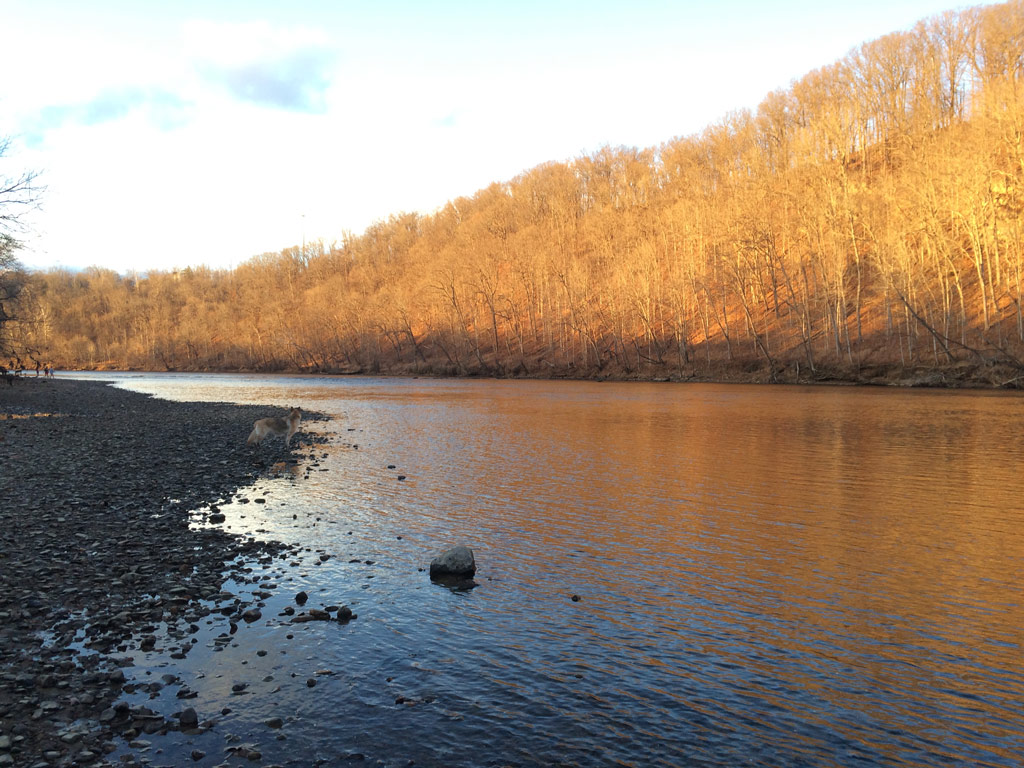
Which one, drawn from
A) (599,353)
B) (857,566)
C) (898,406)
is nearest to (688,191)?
(599,353)

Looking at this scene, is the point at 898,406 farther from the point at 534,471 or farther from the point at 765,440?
the point at 534,471

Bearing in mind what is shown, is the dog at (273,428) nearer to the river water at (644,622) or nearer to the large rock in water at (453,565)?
the river water at (644,622)

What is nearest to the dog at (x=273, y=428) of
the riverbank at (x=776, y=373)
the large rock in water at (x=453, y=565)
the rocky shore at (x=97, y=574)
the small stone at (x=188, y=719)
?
the rocky shore at (x=97, y=574)

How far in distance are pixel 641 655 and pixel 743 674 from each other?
1.24 m

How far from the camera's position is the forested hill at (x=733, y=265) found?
51.0m

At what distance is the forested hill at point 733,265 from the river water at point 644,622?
122ft

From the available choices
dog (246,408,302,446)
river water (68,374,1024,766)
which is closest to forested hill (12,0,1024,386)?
dog (246,408,302,446)

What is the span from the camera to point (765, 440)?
2644cm

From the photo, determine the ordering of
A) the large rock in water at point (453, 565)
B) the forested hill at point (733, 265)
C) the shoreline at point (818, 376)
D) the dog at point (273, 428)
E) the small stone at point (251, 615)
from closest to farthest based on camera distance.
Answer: the small stone at point (251, 615) → the large rock in water at point (453, 565) → the dog at point (273, 428) → the shoreline at point (818, 376) → the forested hill at point (733, 265)

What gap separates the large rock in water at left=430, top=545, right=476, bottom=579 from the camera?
36.4ft

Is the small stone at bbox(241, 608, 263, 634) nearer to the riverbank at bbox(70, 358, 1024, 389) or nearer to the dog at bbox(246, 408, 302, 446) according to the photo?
A: the dog at bbox(246, 408, 302, 446)

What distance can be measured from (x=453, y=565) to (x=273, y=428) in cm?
1717

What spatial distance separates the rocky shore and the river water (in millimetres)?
645

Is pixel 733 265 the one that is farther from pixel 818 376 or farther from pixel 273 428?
pixel 273 428
